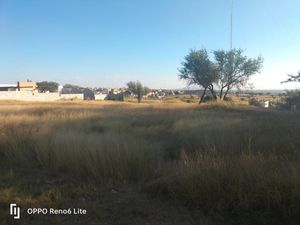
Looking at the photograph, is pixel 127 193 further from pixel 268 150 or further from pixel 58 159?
pixel 268 150

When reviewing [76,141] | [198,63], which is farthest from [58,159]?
[198,63]

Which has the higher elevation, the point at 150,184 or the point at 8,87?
the point at 8,87

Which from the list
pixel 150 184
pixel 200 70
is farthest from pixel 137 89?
pixel 150 184

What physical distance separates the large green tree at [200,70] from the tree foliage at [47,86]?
246 feet

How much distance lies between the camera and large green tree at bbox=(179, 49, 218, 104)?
1825 inches

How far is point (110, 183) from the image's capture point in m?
5.50

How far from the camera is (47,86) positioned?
114 meters

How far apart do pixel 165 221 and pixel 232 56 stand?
44556mm

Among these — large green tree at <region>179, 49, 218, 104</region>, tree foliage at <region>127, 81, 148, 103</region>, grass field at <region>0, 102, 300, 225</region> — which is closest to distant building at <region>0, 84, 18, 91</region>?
tree foliage at <region>127, 81, 148, 103</region>

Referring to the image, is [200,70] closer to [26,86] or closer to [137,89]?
[137,89]

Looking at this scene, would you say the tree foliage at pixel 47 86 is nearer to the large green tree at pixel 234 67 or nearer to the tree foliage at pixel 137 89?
the tree foliage at pixel 137 89

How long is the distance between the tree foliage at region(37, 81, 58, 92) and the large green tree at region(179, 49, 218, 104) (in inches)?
2950

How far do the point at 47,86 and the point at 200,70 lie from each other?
79087 millimetres

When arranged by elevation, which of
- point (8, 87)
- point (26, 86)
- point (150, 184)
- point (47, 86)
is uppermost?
point (47, 86)
